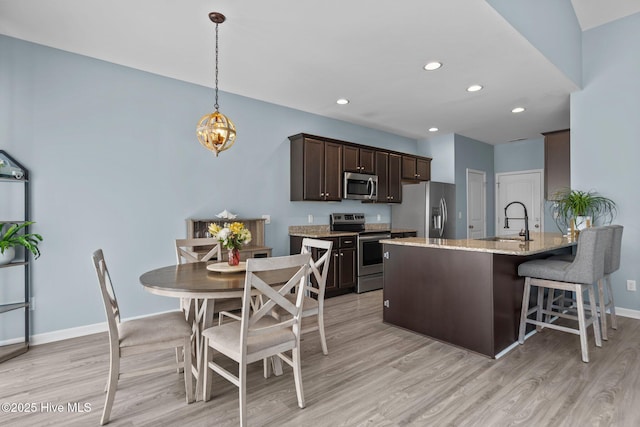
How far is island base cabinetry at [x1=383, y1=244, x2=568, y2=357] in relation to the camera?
275cm

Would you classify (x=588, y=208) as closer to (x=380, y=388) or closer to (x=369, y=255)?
(x=369, y=255)

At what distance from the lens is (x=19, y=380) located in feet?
7.88

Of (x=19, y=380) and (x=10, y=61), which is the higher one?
(x=10, y=61)

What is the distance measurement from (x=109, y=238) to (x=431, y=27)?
3604 millimetres

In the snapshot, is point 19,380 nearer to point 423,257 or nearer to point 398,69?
point 423,257

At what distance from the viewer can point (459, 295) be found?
291cm

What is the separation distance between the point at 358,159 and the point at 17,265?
13.8 feet

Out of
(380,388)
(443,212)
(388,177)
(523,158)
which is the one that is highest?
(523,158)

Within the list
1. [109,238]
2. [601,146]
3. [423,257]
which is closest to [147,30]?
[109,238]

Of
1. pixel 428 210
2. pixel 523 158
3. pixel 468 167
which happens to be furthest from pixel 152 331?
pixel 523 158

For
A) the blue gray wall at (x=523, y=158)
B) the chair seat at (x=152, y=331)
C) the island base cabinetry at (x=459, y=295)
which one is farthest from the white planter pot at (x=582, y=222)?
the chair seat at (x=152, y=331)

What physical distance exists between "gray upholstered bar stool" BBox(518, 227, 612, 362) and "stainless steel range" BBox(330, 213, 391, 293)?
2299mm

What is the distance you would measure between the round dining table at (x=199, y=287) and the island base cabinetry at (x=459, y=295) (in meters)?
1.45

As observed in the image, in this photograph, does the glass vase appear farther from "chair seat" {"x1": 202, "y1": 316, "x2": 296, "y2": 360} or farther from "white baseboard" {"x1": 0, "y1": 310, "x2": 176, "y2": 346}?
"white baseboard" {"x1": 0, "y1": 310, "x2": 176, "y2": 346}
